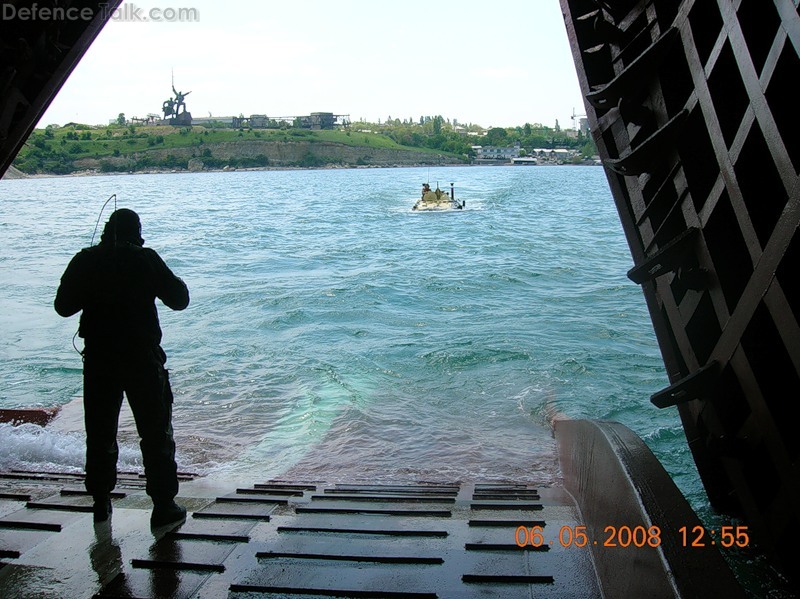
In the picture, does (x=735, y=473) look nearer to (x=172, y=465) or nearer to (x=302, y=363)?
(x=172, y=465)

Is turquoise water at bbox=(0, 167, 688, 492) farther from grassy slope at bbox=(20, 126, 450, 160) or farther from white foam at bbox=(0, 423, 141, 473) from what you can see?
grassy slope at bbox=(20, 126, 450, 160)

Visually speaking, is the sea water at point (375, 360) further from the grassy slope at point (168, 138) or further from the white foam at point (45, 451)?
the grassy slope at point (168, 138)

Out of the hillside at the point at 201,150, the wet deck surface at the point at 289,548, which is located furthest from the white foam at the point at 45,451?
the hillside at the point at 201,150

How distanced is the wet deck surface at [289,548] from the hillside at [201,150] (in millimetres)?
127911

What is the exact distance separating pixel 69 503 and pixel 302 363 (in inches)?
400

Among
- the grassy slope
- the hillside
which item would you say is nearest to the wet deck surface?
the hillside

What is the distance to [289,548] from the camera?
4.60 metres

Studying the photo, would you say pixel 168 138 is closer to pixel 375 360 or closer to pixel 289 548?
pixel 375 360

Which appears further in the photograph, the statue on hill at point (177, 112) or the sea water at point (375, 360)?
the statue on hill at point (177, 112)

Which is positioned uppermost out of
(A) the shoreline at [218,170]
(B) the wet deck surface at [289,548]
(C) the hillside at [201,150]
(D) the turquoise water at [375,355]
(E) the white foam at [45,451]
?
(C) the hillside at [201,150]

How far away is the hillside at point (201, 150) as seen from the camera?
437 feet
